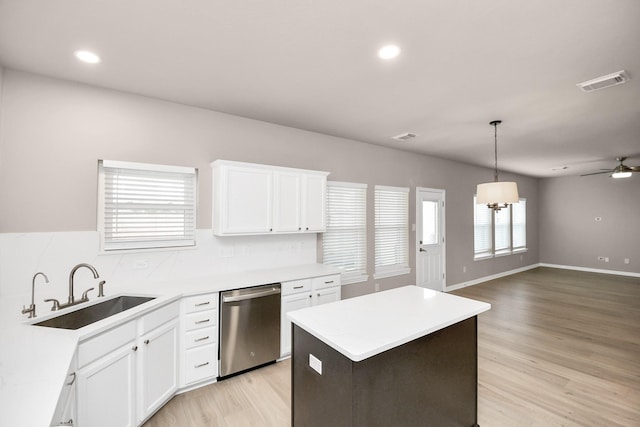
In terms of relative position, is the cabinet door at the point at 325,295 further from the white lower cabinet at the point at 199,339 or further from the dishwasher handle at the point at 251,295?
the white lower cabinet at the point at 199,339

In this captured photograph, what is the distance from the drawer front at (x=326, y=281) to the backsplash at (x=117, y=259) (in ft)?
1.88

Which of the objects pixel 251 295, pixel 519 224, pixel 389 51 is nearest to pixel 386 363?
pixel 251 295

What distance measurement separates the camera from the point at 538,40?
1.95 m

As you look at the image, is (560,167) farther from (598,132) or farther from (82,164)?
(82,164)

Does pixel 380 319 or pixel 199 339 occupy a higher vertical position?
pixel 380 319

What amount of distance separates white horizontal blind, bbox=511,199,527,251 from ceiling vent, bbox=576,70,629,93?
605cm

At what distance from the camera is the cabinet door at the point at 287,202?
3322 mm

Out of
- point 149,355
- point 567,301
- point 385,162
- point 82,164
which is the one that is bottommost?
point 567,301

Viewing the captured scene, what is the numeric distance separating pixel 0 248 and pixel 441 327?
334 cm

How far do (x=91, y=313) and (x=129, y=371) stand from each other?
0.64m

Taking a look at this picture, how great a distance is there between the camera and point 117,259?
265cm

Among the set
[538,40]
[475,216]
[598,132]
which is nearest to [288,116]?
[538,40]

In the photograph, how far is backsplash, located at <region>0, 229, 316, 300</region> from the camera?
2.25 meters

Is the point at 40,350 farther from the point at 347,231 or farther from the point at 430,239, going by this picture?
the point at 430,239
